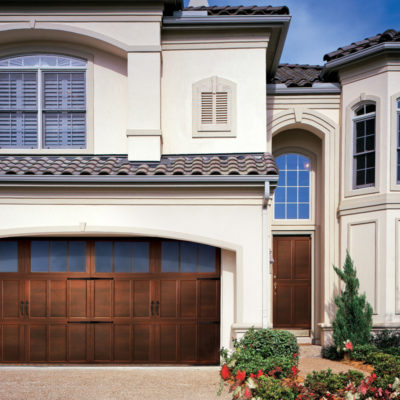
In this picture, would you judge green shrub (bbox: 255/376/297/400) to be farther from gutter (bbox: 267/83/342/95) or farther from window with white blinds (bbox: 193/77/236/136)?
gutter (bbox: 267/83/342/95)

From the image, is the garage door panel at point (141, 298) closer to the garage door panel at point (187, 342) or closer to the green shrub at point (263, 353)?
the garage door panel at point (187, 342)

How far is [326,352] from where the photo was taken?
980 centimetres

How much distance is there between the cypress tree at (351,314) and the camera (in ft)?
30.5

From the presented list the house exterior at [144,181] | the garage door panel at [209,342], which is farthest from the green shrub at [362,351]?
the garage door panel at [209,342]

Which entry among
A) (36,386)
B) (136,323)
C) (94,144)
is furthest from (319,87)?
(36,386)

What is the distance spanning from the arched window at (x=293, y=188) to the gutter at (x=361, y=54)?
245 cm

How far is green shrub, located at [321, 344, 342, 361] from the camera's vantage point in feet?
31.3

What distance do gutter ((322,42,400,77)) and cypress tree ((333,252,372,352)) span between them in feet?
15.4

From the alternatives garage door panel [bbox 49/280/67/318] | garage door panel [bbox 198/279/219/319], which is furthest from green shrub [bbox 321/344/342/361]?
garage door panel [bbox 49/280/67/318]

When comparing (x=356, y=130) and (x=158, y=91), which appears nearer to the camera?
(x=158, y=91)

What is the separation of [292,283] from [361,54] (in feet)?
19.4

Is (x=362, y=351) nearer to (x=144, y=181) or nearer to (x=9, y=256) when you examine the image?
(x=144, y=181)

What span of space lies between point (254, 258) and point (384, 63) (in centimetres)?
561

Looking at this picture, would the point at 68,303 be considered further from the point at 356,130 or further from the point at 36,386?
the point at 356,130
